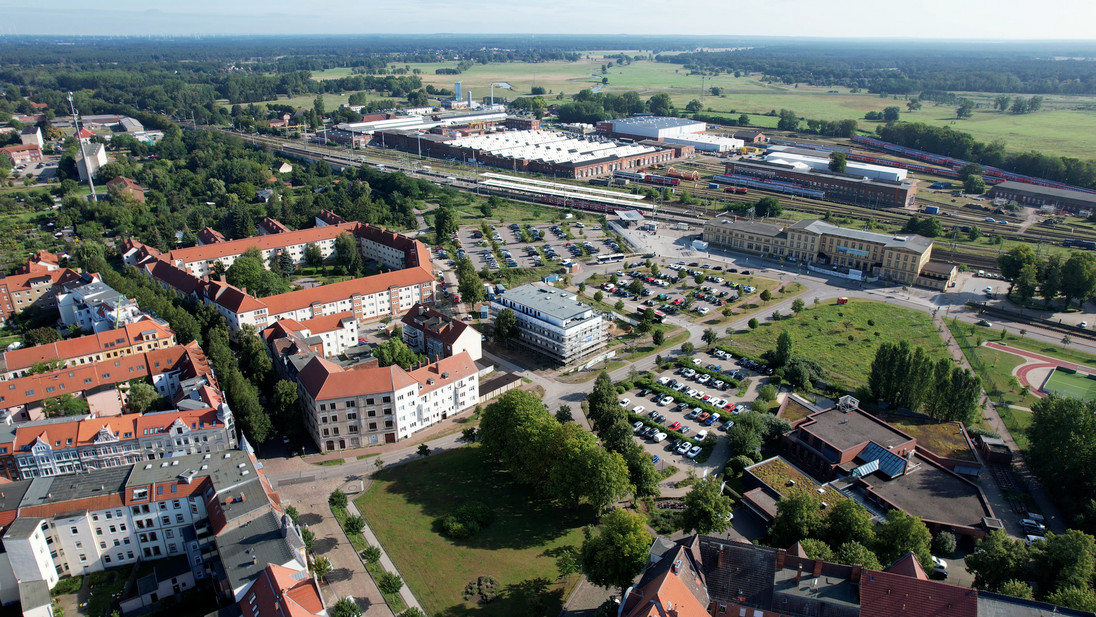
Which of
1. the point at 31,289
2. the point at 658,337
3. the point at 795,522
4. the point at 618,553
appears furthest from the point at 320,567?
the point at 31,289

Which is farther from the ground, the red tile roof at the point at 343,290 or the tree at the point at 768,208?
the tree at the point at 768,208

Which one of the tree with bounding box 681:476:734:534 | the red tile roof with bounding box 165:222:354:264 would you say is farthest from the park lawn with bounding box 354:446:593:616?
the red tile roof with bounding box 165:222:354:264

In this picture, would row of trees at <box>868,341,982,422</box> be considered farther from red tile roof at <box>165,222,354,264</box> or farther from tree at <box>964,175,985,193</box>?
tree at <box>964,175,985,193</box>

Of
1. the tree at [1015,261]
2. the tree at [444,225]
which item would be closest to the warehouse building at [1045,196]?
the tree at [1015,261]

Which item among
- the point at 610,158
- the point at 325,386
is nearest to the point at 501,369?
the point at 325,386

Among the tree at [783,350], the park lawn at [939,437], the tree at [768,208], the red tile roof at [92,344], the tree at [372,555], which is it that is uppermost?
the tree at [768,208]

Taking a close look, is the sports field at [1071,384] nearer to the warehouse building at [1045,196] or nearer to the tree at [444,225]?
the warehouse building at [1045,196]

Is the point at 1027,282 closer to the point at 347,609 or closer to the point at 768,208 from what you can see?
the point at 768,208

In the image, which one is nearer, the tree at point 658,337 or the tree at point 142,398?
the tree at point 142,398
